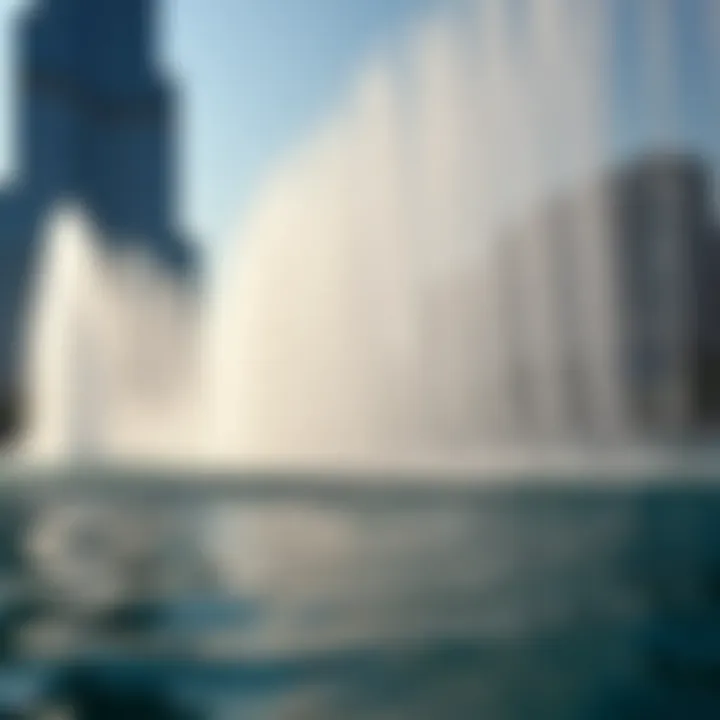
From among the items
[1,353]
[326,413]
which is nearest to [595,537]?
[326,413]

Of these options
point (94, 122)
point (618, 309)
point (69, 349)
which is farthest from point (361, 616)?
point (94, 122)

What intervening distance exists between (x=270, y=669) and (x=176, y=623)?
1.09 meters

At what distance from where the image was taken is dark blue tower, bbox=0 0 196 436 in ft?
253

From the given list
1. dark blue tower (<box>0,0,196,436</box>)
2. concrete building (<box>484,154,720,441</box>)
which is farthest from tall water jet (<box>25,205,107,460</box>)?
dark blue tower (<box>0,0,196,436</box>)

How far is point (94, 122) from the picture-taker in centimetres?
7994

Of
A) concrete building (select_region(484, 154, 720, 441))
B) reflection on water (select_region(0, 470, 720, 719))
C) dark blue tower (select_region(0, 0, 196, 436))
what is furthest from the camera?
dark blue tower (select_region(0, 0, 196, 436))

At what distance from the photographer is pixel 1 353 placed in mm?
51438

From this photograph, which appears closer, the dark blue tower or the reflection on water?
the reflection on water

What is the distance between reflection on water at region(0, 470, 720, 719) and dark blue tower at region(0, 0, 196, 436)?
65996 mm

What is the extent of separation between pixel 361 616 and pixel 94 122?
263ft

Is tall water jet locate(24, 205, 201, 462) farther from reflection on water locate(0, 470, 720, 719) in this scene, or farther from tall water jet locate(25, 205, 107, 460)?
reflection on water locate(0, 470, 720, 719)

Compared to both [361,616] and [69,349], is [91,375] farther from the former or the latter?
[361,616]

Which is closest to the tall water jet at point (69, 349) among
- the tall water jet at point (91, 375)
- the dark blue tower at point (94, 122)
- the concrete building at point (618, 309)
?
the tall water jet at point (91, 375)

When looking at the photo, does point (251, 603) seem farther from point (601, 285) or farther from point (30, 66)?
point (30, 66)
